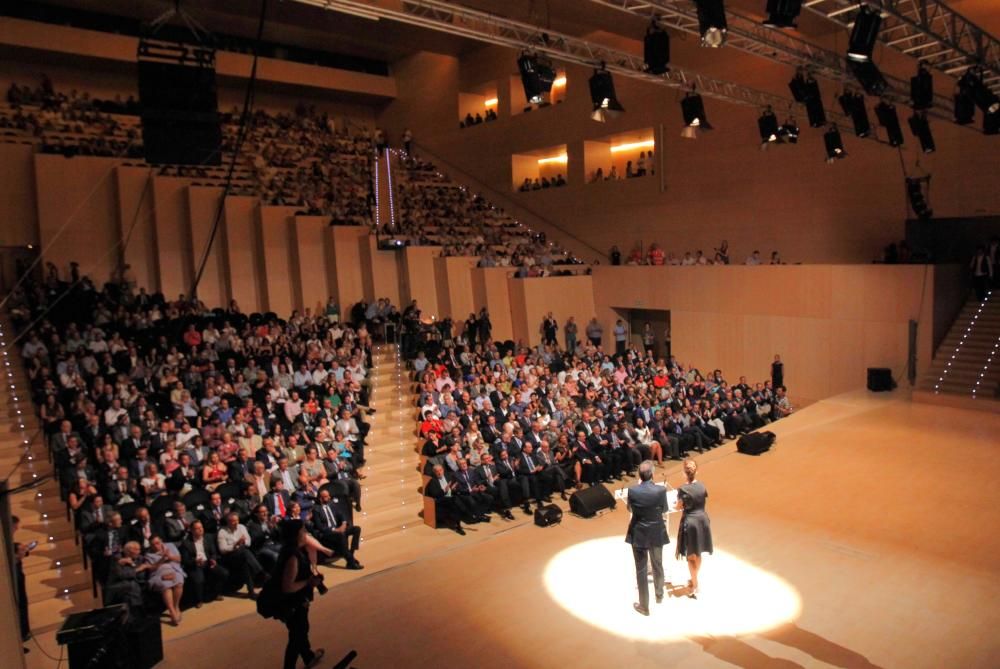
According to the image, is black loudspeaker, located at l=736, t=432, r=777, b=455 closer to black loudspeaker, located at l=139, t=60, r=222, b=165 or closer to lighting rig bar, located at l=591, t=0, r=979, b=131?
lighting rig bar, located at l=591, t=0, r=979, b=131

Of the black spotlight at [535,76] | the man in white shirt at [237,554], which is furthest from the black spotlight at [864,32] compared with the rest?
the man in white shirt at [237,554]

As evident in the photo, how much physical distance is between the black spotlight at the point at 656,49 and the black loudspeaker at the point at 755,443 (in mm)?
5060

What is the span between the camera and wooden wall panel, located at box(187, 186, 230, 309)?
15.9 meters

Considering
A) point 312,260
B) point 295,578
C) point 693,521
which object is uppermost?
point 312,260

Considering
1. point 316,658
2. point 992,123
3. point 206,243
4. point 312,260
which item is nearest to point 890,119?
point 992,123

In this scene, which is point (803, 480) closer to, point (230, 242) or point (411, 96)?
point (230, 242)

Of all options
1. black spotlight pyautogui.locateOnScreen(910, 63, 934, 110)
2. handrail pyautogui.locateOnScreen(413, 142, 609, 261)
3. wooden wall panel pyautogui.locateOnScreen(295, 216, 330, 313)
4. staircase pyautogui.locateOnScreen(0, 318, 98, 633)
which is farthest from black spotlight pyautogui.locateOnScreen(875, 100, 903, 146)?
staircase pyautogui.locateOnScreen(0, 318, 98, 633)

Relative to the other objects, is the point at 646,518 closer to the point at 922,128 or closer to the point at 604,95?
the point at 604,95

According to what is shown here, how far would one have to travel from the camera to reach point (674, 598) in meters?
5.72

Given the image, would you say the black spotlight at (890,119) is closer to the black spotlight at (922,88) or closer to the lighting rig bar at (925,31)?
the lighting rig bar at (925,31)

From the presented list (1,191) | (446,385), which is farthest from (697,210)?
(1,191)

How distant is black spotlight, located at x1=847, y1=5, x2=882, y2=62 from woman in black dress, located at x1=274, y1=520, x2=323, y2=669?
6.66 meters

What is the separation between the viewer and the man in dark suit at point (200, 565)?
6668 millimetres

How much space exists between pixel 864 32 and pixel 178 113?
6.42 m
